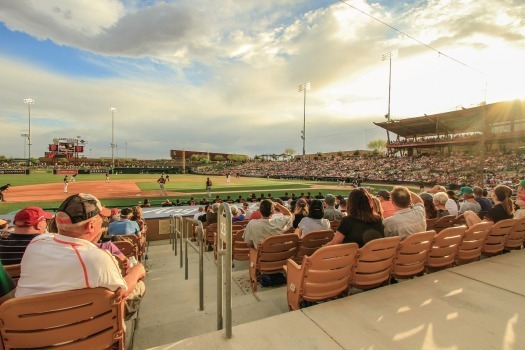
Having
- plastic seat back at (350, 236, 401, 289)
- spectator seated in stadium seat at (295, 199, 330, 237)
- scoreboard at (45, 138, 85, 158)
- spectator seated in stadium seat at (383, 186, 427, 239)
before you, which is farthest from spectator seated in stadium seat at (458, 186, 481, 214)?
scoreboard at (45, 138, 85, 158)

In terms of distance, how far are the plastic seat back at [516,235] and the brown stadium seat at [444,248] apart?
1836 millimetres

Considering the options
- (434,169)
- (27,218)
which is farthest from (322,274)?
(434,169)

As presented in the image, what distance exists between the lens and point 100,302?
1.97m

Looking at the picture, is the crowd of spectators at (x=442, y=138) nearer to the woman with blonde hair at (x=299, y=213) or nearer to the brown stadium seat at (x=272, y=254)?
the woman with blonde hair at (x=299, y=213)

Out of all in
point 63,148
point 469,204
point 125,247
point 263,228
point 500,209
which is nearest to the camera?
point 125,247

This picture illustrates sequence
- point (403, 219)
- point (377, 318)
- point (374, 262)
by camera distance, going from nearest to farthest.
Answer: point (377, 318), point (374, 262), point (403, 219)

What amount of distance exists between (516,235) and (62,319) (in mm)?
7291

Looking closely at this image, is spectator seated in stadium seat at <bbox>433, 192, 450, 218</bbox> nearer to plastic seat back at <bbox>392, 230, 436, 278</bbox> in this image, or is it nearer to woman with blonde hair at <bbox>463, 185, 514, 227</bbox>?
woman with blonde hair at <bbox>463, 185, 514, 227</bbox>

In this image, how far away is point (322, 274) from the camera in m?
2.95

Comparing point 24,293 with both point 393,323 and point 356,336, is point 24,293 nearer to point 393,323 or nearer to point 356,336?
point 356,336

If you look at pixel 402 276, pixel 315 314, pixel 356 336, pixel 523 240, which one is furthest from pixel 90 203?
pixel 523 240

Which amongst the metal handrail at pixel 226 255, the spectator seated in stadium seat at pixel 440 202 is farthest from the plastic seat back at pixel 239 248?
the spectator seated in stadium seat at pixel 440 202

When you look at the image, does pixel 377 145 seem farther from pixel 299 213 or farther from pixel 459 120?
pixel 299 213

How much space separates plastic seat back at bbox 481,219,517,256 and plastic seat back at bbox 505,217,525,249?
8.9 inches
